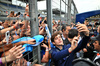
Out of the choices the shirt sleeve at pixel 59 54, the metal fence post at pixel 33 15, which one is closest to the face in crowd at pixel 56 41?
the shirt sleeve at pixel 59 54

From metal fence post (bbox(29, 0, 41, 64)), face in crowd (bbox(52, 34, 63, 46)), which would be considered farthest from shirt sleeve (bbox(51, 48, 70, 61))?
metal fence post (bbox(29, 0, 41, 64))

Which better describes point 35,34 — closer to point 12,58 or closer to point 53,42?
point 53,42

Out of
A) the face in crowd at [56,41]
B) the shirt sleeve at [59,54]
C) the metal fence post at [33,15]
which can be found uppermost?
the metal fence post at [33,15]

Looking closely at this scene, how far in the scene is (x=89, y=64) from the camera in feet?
5.92

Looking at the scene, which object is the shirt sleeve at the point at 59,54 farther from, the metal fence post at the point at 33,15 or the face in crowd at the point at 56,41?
the metal fence post at the point at 33,15

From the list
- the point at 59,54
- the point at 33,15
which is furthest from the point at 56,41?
the point at 33,15

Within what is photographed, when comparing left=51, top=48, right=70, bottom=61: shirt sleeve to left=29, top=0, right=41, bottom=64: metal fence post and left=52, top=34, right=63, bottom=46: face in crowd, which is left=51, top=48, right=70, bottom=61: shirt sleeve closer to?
left=52, top=34, right=63, bottom=46: face in crowd

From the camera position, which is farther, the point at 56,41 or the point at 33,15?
the point at 56,41

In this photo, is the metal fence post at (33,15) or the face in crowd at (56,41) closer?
the metal fence post at (33,15)

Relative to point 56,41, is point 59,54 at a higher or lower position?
lower

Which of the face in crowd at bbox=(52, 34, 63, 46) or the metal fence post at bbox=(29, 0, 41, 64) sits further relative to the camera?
the face in crowd at bbox=(52, 34, 63, 46)

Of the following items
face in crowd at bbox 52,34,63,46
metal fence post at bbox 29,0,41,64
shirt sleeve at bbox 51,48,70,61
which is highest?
metal fence post at bbox 29,0,41,64

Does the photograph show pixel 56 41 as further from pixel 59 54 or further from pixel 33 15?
pixel 33 15

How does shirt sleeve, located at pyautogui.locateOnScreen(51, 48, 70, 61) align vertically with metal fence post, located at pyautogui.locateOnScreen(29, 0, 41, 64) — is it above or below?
below
